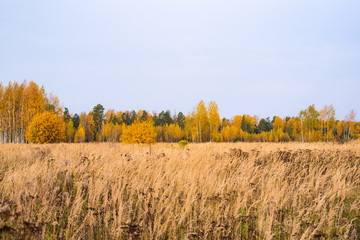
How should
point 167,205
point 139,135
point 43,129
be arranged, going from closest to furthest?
point 167,205
point 139,135
point 43,129

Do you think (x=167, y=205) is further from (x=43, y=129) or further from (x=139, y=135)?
(x=43, y=129)

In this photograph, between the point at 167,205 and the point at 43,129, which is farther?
the point at 43,129

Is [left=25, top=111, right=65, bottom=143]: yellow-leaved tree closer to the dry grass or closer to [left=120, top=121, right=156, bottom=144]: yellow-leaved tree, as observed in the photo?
[left=120, top=121, right=156, bottom=144]: yellow-leaved tree

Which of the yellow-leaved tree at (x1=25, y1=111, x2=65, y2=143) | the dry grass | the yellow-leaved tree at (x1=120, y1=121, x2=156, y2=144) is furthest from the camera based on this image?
the yellow-leaved tree at (x1=25, y1=111, x2=65, y2=143)

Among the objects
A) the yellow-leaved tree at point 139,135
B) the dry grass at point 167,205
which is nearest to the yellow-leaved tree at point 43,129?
the yellow-leaved tree at point 139,135

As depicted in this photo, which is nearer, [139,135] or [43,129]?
[139,135]


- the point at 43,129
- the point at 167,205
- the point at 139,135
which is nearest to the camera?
the point at 167,205

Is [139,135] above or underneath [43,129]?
underneath

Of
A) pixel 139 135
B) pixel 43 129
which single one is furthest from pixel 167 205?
pixel 43 129

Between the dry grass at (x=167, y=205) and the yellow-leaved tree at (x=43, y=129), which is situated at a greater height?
the yellow-leaved tree at (x=43, y=129)

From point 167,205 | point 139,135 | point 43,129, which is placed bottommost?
point 167,205

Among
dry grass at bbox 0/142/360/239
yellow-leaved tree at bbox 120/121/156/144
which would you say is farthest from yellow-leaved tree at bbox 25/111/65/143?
dry grass at bbox 0/142/360/239

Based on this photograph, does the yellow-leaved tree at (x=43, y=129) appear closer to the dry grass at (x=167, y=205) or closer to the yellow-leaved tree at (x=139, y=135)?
the yellow-leaved tree at (x=139, y=135)

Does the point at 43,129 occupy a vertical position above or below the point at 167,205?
above
